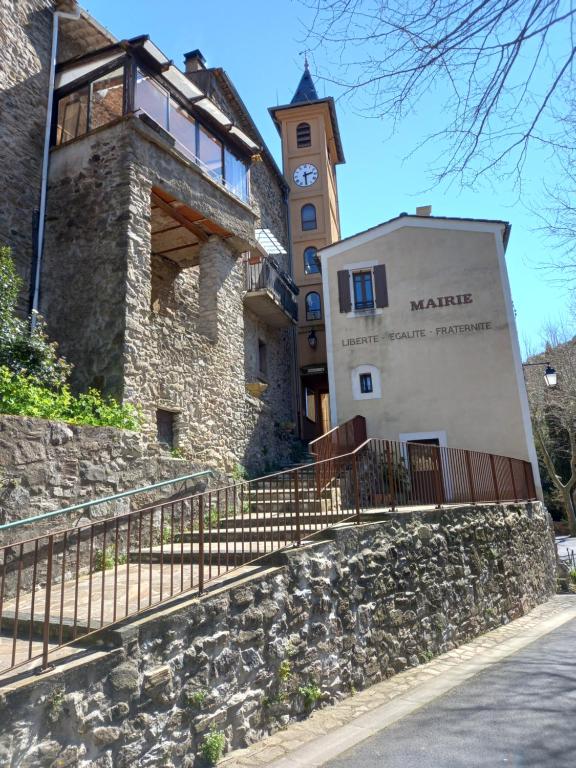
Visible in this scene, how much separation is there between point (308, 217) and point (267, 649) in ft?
64.5

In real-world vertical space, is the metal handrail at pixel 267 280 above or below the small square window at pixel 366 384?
above

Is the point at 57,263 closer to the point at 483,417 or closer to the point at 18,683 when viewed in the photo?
the point at 18,683

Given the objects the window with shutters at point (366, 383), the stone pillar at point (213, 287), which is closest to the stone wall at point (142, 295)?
the stone pillar at point (213, 287)

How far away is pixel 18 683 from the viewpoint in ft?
10.3

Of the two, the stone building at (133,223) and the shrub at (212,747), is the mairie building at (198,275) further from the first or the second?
the shrub at (212,747)

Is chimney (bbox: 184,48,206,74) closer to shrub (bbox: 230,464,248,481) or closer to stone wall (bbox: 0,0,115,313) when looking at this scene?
stone wall (bbox: 0,0,115,313)

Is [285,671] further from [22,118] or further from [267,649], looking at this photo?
[22,118]

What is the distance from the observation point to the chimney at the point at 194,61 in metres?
15.5

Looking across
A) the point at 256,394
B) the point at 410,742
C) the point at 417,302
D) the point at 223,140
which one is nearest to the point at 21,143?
the point at 223,140

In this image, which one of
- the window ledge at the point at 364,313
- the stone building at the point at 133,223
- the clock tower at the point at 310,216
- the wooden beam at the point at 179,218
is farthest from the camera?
the clock tower at the point at 310,216

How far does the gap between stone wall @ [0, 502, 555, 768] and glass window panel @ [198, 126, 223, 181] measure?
8257 millimetres

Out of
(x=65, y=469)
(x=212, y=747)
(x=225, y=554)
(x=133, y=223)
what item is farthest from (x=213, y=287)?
(x=212, y=747)

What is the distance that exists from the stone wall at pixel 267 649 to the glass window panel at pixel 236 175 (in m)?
8.45

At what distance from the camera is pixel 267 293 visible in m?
15.0
